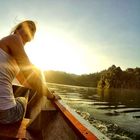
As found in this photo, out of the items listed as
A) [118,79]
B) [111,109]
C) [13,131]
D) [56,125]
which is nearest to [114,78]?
[118,79]

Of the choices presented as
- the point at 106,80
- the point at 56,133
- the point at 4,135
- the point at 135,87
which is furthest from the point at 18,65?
the point at 135,87

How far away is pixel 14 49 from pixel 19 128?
1519 millimetres

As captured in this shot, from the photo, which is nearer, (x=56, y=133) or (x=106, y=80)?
(x=56, y=133)

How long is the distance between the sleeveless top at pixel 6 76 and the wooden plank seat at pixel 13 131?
1.50 ft

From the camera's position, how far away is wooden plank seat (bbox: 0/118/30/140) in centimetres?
329

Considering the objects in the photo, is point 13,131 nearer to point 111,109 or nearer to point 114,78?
point 111,109

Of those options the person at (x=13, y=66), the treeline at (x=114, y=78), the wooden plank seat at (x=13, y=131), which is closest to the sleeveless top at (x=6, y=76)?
the person at (x=13, y=66)

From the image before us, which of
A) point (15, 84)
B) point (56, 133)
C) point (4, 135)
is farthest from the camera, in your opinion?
point (15, 84)

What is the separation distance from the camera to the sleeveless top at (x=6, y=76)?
2.96 metres

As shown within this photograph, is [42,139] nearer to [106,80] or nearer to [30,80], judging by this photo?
[30,80]

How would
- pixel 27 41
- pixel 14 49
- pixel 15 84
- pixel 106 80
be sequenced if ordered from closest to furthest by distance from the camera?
pixel 14 49 < pixel 27 41 < pixel 15 84 < pixel 106 80

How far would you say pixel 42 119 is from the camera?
14.5ft

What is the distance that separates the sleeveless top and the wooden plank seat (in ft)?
1.50

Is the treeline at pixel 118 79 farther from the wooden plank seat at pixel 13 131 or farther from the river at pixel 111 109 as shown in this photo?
the wooden plank seat at pixel 13 131
